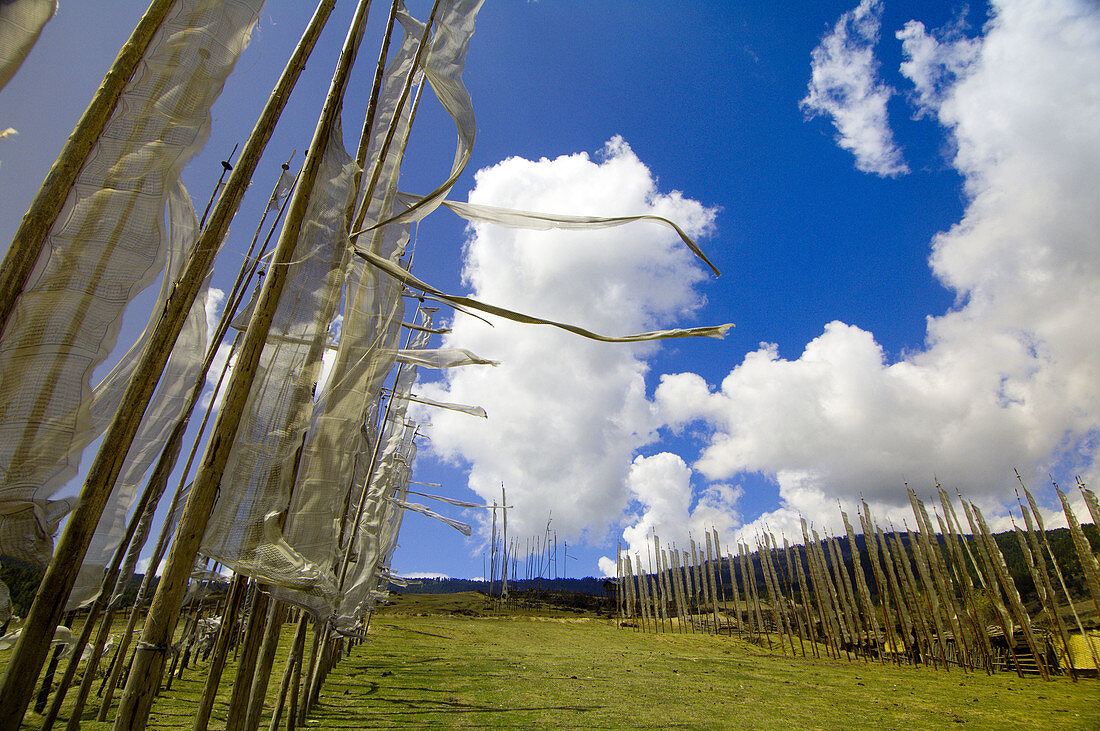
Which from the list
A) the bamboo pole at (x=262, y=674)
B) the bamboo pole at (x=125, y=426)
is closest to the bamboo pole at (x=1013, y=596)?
the bamboo pole at (x=262, y=674)

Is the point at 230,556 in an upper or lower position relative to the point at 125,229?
lower

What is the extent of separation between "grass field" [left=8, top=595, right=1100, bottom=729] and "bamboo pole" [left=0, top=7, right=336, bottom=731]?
212 inches

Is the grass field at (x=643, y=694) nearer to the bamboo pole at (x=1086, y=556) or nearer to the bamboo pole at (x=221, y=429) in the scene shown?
the bamboo pole at (x=1086, y=556)

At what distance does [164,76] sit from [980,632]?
71.6ft

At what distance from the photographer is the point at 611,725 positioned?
707cm

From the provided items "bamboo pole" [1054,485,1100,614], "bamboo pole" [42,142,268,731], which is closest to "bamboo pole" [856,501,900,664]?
"bamboo pole" [1054,485,1100,614]

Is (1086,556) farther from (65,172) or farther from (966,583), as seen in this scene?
(65,172)

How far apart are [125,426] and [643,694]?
10116 millimetres

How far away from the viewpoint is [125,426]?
2613 millimetres

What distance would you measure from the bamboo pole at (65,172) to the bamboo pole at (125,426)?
0.29 feet

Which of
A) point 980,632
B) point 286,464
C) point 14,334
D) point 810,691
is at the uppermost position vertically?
point 14,334

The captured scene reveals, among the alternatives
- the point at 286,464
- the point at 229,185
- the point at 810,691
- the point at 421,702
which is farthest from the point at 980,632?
the point at 229,185

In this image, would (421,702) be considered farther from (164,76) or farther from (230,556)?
(164,76)

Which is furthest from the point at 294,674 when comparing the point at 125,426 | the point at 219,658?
the point at 125,426
